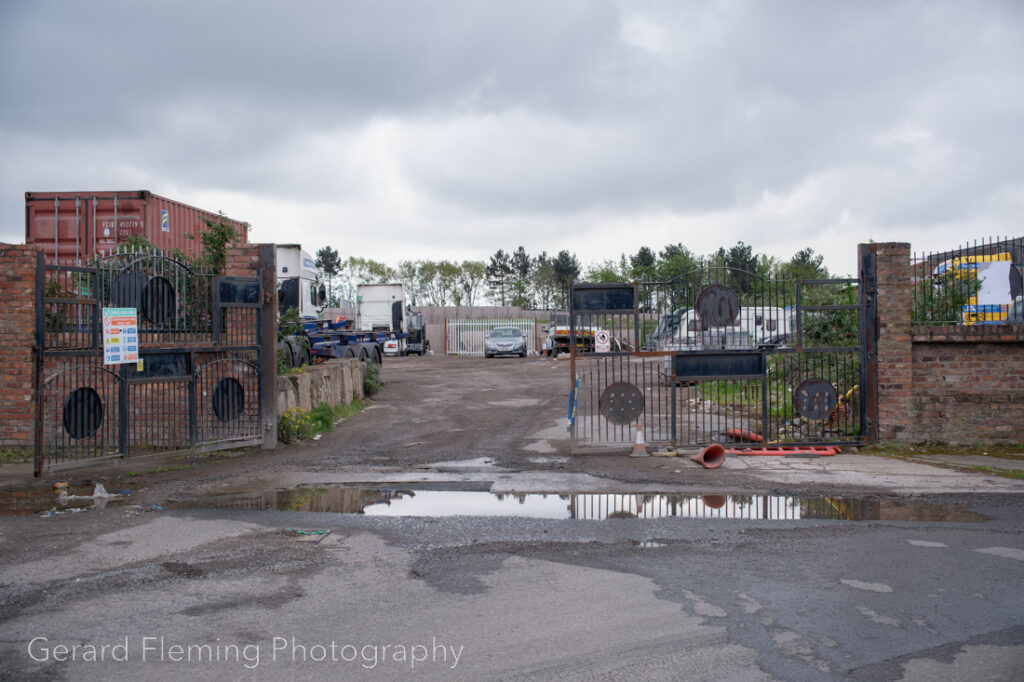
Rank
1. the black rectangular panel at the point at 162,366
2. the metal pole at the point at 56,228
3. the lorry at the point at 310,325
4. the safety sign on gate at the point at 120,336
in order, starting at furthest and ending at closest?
the lorry at the point at 310,325 < the metal pole at the point at 56,228 < the black rectangular panel at the point at 162,366 < the safety sign on gate at the point at 120,336

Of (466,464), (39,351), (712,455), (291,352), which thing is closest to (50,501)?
(39,351)

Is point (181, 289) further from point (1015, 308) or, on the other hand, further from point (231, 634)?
point (1015, 308)

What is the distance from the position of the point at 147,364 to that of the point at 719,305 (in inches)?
317

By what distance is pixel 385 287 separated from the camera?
1453 inches

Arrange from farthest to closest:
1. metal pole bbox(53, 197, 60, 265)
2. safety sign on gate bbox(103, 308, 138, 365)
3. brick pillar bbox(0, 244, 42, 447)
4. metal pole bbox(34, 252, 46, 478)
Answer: metal pole bbox(53, 197, 60, 265)
brick pillar bbox(0, 244, 42, 447)
safety sign on gate bbox(103, 308, 138, 365)
metal pole bbox(34, 252, 46, 478)

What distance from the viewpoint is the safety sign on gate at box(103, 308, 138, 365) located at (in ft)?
32.6

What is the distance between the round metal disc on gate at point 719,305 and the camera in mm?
11336

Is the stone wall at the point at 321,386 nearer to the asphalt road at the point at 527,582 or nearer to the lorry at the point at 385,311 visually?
the asphalt road at the point at 527,582

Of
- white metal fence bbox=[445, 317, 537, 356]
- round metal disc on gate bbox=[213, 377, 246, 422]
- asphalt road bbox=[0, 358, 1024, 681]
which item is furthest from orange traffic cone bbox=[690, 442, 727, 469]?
white metal fence bbox=[445, 317, 537, 356]

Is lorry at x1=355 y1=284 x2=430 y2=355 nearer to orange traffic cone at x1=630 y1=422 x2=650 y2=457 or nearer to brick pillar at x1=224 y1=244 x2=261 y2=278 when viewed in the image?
brick pillar at x1=224 y1=244 x2=261 y2=278

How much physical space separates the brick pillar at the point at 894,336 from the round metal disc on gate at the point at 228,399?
379 inches

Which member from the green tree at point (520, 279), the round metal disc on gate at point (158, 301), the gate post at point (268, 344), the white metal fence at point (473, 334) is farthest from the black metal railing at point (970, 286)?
the green tree at point (520, 279)

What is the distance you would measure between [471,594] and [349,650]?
1.12 m

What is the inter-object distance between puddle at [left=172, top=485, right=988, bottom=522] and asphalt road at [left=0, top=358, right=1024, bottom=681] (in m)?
0.06
